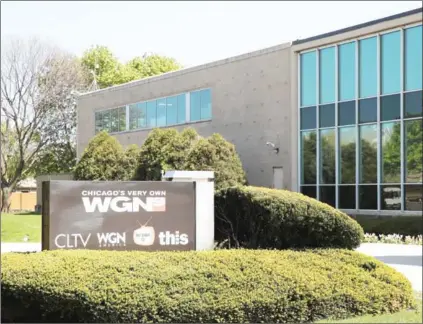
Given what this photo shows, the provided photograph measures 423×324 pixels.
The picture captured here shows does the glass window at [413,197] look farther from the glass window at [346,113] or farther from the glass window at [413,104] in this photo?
the glass window at [346,113]

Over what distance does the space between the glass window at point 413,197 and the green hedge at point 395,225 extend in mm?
489

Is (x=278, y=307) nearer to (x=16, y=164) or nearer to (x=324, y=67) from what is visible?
(x=16, y=164)

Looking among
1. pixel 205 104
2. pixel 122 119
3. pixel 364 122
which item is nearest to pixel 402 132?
pixel 364 122

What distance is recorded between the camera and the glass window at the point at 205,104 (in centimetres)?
2554

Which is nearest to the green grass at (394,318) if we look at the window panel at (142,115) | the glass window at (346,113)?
the glass window at (346,113)

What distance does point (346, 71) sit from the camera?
20.9 m

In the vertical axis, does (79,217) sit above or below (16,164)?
below

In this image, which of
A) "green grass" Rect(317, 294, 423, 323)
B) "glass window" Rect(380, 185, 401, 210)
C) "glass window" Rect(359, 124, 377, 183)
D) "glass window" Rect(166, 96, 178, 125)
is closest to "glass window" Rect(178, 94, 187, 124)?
"glass window" Rect(166, 96, 178, 125)

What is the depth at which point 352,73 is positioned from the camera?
816 inches

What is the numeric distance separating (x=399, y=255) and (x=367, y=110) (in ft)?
26.9

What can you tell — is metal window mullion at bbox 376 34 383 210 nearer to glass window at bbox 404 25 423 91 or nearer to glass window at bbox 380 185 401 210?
glass window at bbox 380 185 401 210

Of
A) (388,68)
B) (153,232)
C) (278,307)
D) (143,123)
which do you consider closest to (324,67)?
(388,68)

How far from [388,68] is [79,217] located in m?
13.4

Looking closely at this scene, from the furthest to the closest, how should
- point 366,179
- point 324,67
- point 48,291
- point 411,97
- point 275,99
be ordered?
point 275,99, point 324,67, point 366,179, point 411,97, point 48,291
